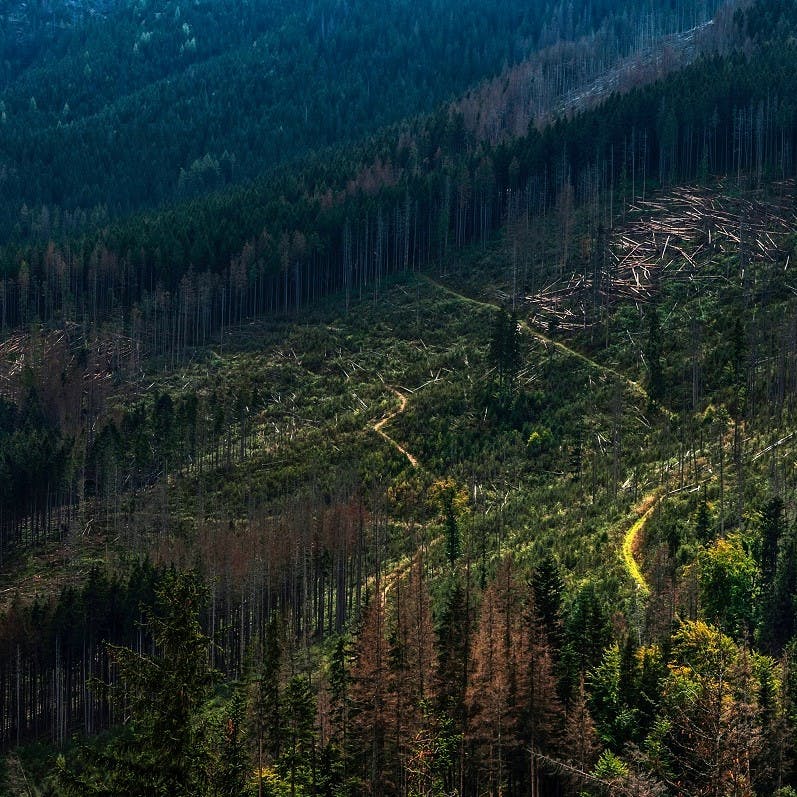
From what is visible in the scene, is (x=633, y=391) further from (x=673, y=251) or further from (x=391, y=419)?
(x=673, y=251)

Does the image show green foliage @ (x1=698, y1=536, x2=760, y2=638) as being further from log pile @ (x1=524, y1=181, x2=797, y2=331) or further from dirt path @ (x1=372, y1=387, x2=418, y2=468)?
log pile @ (x1=524, y1=181, x2=797, y2=331)

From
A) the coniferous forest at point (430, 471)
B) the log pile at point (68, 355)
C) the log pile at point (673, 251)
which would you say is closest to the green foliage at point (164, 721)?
the coniferous forest at point (430, 471)

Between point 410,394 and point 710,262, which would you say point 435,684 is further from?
point 710,262

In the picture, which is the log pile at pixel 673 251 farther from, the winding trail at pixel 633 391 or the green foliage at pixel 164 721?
the green foliage at pixel 164 721

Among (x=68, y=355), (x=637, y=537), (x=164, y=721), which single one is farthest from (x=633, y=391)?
(x=164, y=721)

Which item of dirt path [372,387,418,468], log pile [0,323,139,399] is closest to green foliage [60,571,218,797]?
dirt path [372,387,418,468]

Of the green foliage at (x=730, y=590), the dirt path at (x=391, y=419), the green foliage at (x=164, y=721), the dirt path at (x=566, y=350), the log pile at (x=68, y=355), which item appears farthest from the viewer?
the log pile at (x=68, y=355)

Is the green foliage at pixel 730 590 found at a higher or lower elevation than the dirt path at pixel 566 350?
higher
